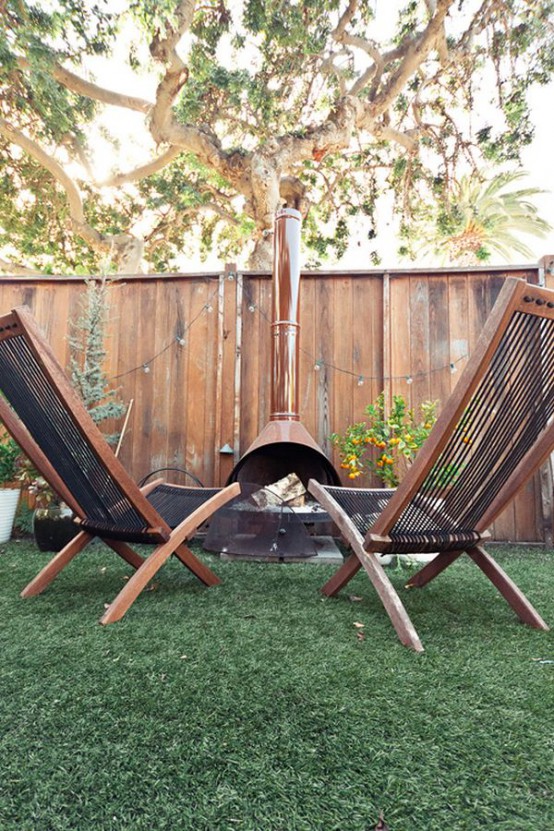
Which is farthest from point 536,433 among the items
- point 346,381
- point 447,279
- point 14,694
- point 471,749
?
point 447,279

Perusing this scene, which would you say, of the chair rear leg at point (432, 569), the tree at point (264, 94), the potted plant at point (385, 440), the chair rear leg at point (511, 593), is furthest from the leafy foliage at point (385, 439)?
the tree at point (264, 94)

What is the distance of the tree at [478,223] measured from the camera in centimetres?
735

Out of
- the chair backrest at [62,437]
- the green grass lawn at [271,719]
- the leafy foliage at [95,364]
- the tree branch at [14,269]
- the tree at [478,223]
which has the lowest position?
the green grass lawn at [271,719]

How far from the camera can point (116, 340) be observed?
3.77 metres

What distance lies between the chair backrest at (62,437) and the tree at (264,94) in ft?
15.5

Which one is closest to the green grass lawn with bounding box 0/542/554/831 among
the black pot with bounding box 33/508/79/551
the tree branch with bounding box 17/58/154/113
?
the black pot with bounding box 33/508/79/551

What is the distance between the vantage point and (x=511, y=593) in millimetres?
1663

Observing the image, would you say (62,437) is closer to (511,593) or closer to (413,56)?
(511,593)

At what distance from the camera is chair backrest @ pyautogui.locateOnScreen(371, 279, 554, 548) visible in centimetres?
130

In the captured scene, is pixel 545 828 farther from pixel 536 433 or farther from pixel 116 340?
pixel 116 340

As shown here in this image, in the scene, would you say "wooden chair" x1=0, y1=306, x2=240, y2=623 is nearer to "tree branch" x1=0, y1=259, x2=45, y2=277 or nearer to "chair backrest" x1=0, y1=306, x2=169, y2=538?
"chair backrest" x1=0, y1=306, x2=169, y2=538

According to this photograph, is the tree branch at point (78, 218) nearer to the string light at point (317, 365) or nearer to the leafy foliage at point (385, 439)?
the string light at point (317, 365)

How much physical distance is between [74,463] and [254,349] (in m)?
2.18

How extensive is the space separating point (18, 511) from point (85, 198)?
6411 mm
